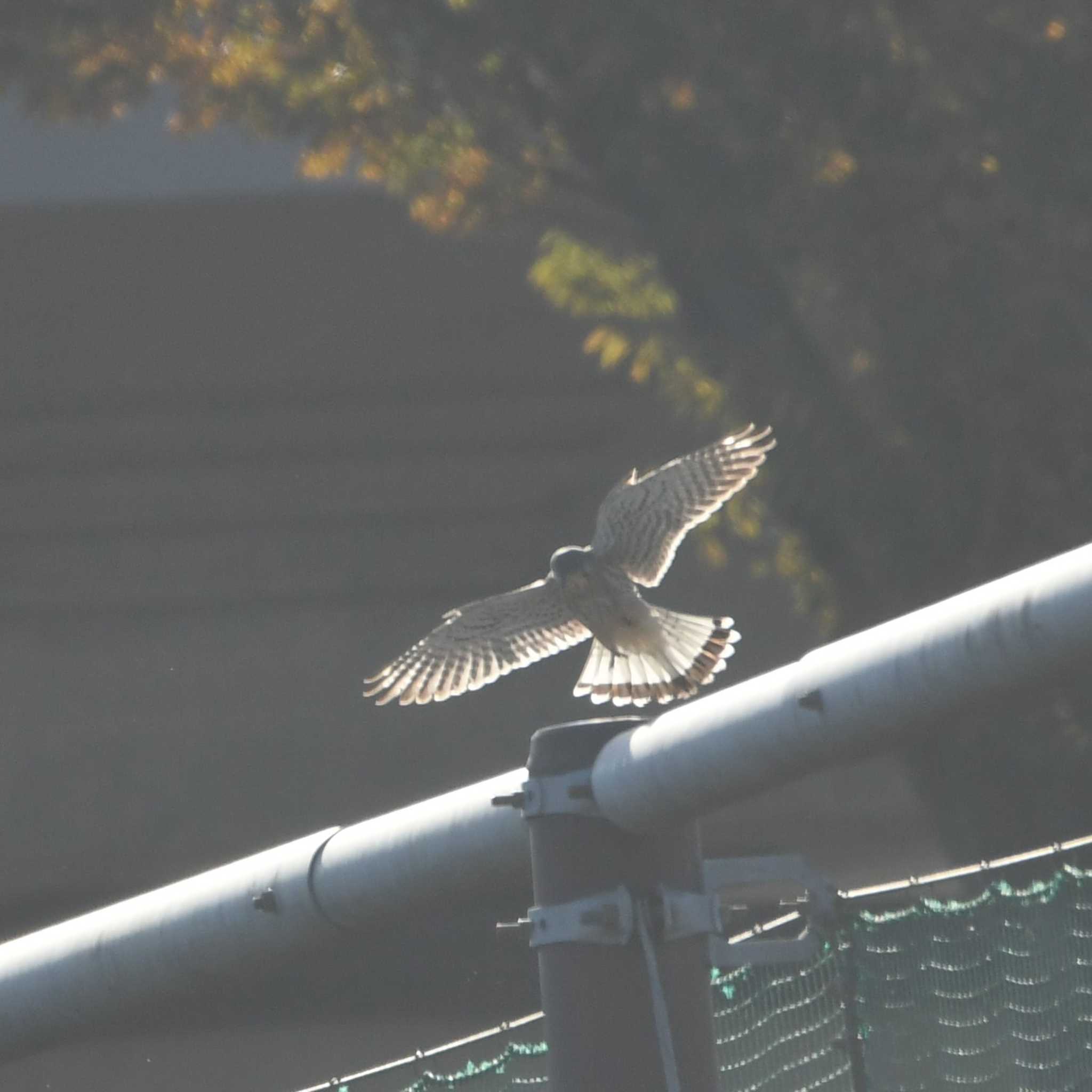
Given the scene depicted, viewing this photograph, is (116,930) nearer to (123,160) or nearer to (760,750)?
(760,750)

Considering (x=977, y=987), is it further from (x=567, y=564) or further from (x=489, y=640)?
(x=489, y=640)

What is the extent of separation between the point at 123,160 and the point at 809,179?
5.87 meters

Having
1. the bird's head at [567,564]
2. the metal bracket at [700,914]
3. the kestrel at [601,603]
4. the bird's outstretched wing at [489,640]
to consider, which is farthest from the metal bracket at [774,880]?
the bird's outstretched wing at [489,640]

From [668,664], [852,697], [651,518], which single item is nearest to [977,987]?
[852,697]

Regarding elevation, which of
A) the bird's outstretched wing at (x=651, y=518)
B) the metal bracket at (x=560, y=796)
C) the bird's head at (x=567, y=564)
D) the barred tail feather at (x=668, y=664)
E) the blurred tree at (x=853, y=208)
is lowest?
the metal bracket at (x=560, y=796)

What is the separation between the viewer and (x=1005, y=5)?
7.74 m

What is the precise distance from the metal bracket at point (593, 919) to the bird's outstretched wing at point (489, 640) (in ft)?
10.0

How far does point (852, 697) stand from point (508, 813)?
1.42 ft

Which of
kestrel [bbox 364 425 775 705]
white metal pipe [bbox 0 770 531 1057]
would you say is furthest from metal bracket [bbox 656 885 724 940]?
kestrel [bbox 364 425 775 705]

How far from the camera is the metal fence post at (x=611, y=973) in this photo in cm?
167

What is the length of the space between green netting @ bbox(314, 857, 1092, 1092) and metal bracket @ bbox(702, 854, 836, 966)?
75 cm

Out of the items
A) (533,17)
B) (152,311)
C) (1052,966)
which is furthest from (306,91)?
(1052,966)

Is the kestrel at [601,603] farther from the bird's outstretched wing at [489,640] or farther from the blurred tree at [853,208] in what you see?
the blurred tree at [853,208]

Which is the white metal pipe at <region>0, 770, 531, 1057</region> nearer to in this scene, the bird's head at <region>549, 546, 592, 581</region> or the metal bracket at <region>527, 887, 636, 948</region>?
the metal bracket at <region>527, 887, 636, 948</region>
